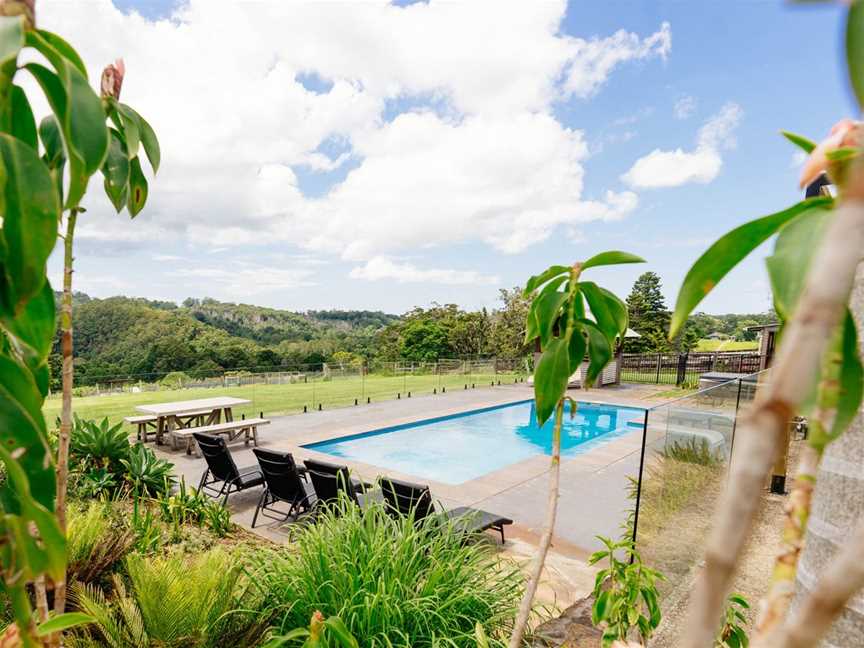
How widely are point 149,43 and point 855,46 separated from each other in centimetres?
590

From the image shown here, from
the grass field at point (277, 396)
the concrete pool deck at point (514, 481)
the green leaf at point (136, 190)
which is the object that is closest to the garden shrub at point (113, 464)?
the concrete pool deck at point (514, 481)

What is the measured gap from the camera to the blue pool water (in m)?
10.2

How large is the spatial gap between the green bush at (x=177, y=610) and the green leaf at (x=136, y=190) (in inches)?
74.0

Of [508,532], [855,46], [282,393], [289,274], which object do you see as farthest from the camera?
[289,274]

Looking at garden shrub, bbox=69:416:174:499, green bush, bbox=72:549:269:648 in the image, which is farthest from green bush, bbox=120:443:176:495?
green bush, bbox=72:549:269:648

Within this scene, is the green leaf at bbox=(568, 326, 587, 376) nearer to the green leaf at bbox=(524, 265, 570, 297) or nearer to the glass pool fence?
the green leaf at bbox=(524, 265, 570, 297)

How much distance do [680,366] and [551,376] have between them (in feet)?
73.7

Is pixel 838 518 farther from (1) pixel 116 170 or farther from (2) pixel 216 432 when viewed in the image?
(2) pixel 216 432

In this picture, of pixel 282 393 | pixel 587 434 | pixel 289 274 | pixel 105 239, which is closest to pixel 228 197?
pixel 105 239

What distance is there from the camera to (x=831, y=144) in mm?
426

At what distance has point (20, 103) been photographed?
804mm

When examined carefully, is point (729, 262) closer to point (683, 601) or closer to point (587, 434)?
point (683, 601)

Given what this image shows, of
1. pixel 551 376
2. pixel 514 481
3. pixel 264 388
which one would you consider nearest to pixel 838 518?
pixel 551 376

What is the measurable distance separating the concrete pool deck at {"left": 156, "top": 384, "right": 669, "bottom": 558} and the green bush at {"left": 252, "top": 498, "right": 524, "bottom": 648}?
1823mm
